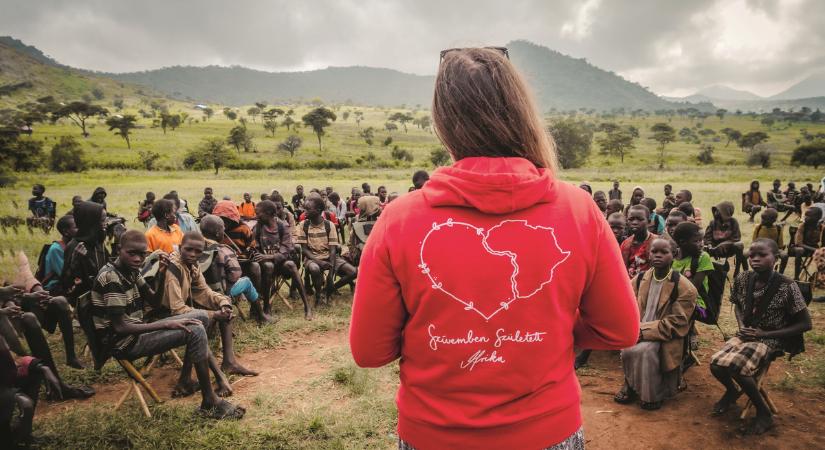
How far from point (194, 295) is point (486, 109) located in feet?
15.7

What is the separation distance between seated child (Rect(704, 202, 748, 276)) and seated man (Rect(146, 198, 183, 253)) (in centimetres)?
806

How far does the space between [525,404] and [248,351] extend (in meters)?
5.13

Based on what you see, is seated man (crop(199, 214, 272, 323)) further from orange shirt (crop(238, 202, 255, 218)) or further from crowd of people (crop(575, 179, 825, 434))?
orange shirt (crop(238, 202, 255, 218))

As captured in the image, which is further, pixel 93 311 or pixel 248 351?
pixel 248 351

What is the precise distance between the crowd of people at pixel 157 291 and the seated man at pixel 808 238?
19.9ft

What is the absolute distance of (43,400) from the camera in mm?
4516

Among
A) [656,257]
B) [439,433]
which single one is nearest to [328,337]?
[656,257]

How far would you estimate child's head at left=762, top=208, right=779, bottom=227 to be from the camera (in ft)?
23.3

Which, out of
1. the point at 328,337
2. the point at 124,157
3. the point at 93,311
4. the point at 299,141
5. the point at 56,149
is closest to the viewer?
the point at 93,311

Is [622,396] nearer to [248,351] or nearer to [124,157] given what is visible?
[248,351]

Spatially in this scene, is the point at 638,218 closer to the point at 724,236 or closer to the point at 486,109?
the point at 724,236

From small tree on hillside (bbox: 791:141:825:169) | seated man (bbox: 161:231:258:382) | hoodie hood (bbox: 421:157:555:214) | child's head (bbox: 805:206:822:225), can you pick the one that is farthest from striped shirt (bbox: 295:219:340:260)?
small tree on hillside (bbox: 791:141:825:169)

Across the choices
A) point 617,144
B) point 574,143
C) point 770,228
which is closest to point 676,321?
point 770,228

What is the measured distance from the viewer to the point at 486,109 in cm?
126
